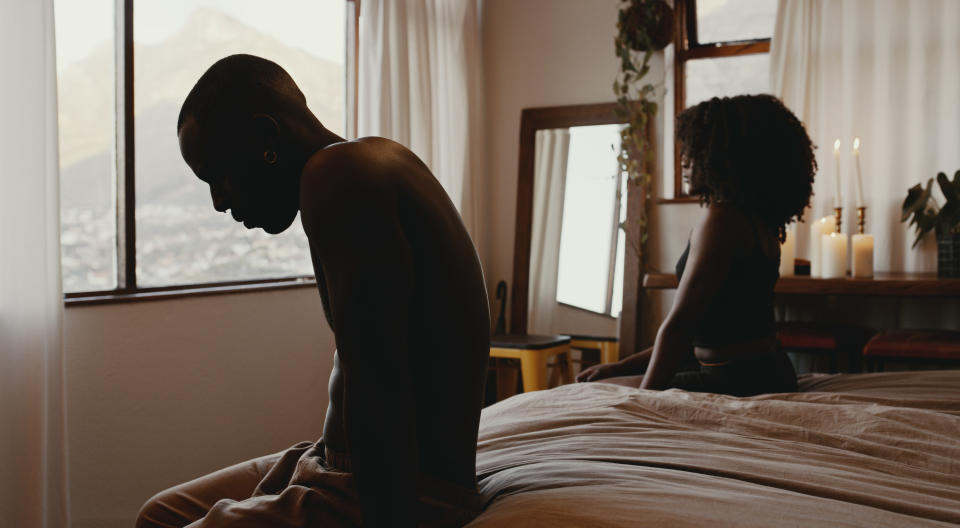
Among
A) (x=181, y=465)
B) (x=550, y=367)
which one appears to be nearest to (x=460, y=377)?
(x=181, y=465)

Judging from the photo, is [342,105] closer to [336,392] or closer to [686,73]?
[686,73]

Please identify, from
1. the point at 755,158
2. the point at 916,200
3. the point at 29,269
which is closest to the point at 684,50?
the point at 916,200

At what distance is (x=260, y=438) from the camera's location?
309 cm

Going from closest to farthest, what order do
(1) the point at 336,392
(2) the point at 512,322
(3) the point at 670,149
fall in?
(1) the point at 336,392 → (3) the point at 670,149 → (2) the point at 512,322

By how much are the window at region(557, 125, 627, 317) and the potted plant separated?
1273 millimetres

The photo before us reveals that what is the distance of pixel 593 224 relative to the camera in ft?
13.3

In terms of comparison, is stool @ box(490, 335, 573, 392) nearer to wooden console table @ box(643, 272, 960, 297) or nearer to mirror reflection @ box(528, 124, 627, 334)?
mirror reflection @ box(528, 124, 627, 334)

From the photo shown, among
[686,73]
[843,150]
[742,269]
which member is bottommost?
[742,269]

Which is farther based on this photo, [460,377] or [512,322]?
[512,322]

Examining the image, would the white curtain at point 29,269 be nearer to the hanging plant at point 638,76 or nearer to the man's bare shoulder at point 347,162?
the man's bare shoulder at point 347,162

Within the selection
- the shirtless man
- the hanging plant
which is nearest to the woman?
the shirtless man

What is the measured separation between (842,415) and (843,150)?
96.4 inches

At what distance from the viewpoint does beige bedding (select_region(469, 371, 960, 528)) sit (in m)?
1.01

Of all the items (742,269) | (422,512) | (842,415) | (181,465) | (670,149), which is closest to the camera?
(422,512)
